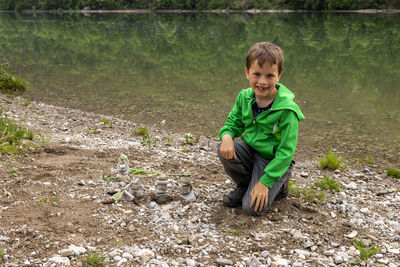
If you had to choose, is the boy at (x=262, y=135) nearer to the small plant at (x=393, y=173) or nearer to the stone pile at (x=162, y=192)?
the stone pile at (x=162, y=192)

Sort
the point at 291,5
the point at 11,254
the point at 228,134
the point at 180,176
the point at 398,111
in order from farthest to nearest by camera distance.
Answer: the point at 291,5, the point at 398,111, the point at 180,176, the point at 228,134, the point at 11,254

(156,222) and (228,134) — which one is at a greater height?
(228,134)

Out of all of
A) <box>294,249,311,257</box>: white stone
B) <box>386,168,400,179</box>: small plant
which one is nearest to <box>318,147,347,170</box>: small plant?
<box>386,168,400,179</box>: small plant

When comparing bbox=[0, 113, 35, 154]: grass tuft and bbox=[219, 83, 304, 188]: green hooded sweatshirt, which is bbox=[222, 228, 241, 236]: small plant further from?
bbox=[0, 113, 35, 154]: grass tuft

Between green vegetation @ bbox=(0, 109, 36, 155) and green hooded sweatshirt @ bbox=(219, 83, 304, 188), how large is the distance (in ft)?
13.2

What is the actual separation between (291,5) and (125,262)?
331ft

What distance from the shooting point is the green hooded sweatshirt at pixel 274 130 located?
478 centimetres

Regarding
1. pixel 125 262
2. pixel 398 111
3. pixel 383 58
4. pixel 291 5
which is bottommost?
pixel 125 262

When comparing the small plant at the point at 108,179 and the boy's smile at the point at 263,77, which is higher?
the boy's smile at the point at 263,77

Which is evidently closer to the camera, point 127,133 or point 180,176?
point 180,176

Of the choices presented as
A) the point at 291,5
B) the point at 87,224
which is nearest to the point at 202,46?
the point at 87,224

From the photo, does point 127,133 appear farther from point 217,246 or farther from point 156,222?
point 217,246

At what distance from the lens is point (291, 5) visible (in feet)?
311

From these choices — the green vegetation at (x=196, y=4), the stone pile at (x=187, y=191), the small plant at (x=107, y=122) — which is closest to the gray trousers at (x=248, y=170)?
the stone pile at (x=187, y=191)
